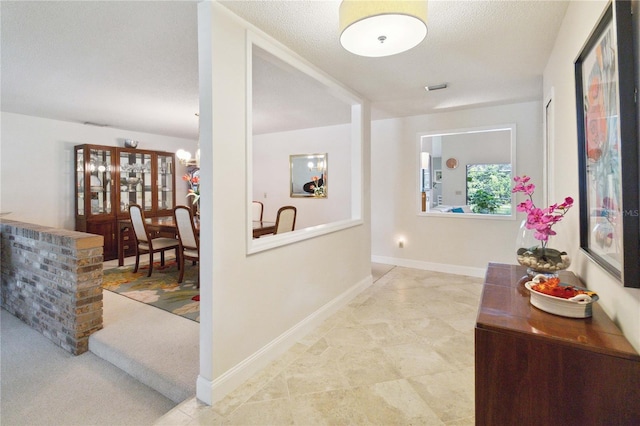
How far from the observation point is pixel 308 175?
5.69 metres

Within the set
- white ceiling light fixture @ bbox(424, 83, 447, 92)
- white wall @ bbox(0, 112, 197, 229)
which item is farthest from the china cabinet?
white ceiling light fixture @ bbox(424, 83, 447, 92)

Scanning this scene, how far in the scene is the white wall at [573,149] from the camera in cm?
99

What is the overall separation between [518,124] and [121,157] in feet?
20.1

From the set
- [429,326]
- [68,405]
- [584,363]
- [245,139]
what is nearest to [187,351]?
[68,405]

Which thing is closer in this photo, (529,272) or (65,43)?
(529,272)

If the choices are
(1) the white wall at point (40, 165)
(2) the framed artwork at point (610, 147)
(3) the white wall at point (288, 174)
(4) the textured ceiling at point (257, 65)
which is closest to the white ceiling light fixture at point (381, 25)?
(4) the textured ceiling at point (257, 65)

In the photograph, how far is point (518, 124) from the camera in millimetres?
3930

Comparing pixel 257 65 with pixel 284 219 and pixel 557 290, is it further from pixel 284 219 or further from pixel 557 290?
pixel 557 290

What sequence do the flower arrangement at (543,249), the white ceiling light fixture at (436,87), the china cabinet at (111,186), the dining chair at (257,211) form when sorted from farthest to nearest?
1. the dining chair at (257,211)
2. the china cabinet at (111,186)
3. the white ceiling light fixture at (436,87)
4. the flower arrangement at (543,249)

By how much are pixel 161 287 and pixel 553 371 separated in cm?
373

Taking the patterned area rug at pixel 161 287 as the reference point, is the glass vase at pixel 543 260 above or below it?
above

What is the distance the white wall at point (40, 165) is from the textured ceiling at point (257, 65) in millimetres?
507

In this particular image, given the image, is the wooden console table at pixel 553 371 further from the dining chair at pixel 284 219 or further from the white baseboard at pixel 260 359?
the dining chair at pixel 284 219

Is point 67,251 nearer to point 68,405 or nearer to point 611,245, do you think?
point 68,405
